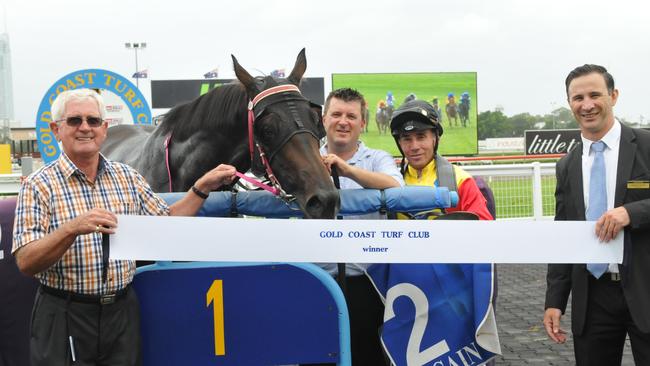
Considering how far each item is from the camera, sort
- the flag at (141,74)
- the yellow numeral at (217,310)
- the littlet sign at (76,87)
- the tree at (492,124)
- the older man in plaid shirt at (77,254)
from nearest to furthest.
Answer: the older man in plaid shirt at (77,254) → the yellow numeral at (217,310) → the littlet sign at (76,87) → the flag at (141,74) → the tree at (492,124)

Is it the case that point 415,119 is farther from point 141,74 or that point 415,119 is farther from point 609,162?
point 141,74

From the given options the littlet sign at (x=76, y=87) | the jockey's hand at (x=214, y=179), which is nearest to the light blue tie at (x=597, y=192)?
the jockey's hand at (x=214, y=179)

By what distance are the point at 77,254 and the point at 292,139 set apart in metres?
1.06

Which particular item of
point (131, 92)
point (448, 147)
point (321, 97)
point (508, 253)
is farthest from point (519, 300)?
point (448, 147)

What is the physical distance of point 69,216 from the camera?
2.23 metres

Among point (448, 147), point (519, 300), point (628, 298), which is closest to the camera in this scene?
point (628, 298)

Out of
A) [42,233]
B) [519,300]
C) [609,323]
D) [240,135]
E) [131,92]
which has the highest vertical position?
Result: [131,92]

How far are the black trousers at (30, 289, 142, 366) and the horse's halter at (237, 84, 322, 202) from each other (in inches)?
33.8

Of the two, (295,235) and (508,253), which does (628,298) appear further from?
(295,235)

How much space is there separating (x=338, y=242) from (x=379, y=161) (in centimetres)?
75

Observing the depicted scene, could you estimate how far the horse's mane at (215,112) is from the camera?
11.2 feet

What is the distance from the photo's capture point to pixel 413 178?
10.4ft

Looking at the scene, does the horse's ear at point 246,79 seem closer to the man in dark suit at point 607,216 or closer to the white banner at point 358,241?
the white banner at point 358,241

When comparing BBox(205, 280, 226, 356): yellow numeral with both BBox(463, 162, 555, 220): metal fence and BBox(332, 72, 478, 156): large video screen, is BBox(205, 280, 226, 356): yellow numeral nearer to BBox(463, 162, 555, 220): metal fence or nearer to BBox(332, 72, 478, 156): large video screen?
BBox(463, 162, 555, 220): metal fence
